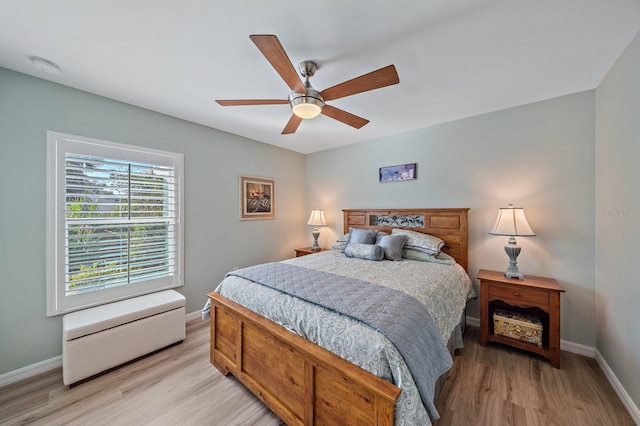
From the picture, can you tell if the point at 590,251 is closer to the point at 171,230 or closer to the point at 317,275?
the point at 317,275

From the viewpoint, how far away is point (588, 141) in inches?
93.1

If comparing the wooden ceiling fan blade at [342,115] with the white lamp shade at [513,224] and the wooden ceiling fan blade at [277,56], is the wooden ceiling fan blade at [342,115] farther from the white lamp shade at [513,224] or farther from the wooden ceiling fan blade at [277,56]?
the white lamp shade at [513,224]

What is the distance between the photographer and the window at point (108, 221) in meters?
2.23

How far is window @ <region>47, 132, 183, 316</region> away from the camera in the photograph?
223cm

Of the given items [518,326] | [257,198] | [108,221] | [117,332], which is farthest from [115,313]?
[518,326]

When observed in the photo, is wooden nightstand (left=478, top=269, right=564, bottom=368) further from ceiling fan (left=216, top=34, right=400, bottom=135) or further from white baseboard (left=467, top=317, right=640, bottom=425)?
ceiling fan (left=216, top=34, right=400, bottom=135)

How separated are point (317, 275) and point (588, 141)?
9.60 ft

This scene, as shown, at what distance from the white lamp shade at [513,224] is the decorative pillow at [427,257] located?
0.57 metres

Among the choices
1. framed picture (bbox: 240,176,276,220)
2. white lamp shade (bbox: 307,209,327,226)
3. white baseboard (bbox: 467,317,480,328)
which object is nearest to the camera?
white baseboard (bbox: 467,317,480,328)

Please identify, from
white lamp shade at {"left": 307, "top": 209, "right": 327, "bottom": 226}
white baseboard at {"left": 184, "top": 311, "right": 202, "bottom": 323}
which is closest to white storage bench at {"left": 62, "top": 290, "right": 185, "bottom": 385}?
white baseboard at {"left": 184, "top": 311, "right": 202, "bottom": 323}

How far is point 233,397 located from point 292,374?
0.70 metres

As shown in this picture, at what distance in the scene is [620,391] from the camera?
1821 millimetres

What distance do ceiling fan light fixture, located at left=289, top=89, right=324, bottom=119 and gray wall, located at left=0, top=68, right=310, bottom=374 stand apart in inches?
77.1

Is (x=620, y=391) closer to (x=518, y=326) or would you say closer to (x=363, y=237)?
(x=518, y=326)
